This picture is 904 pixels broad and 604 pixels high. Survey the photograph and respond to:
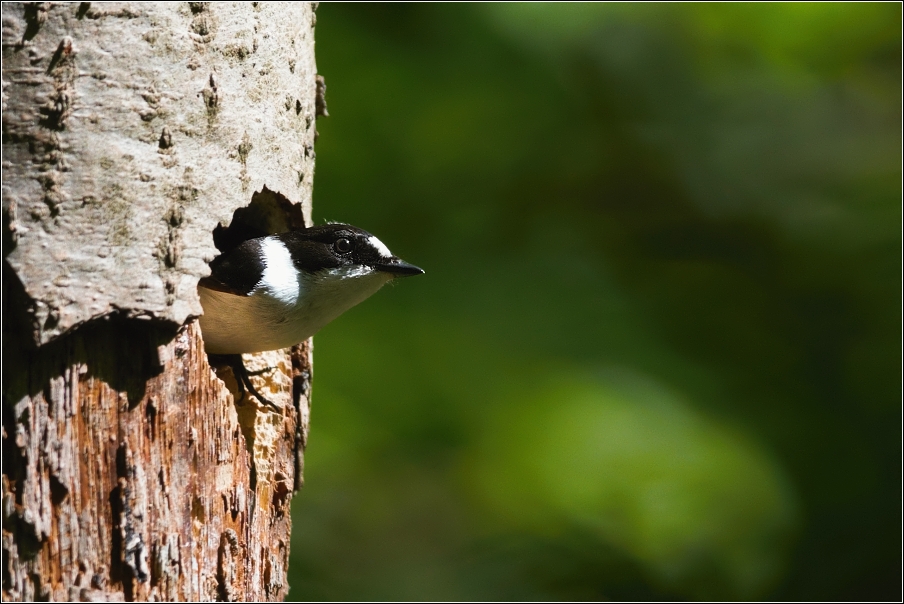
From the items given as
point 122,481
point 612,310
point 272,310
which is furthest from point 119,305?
point 612,310

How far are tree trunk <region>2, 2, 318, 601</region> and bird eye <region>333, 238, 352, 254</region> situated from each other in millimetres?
729

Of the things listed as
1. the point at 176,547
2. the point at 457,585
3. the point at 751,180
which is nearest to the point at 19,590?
the point at 176,547

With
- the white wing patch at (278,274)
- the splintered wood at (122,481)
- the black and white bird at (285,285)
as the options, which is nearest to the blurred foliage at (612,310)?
the black and white bird at (285,285)

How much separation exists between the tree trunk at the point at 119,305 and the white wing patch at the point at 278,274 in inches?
20.0

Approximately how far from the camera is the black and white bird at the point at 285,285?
304 cm

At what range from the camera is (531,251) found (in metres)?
5.10

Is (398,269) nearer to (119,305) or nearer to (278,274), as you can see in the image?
(278,274)

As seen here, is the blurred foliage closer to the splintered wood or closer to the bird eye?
the bird eye

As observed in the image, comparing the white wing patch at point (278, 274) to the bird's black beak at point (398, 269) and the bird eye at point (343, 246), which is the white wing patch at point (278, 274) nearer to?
the bird eye at point (343, 246)

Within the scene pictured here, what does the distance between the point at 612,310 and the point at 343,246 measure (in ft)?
6.97

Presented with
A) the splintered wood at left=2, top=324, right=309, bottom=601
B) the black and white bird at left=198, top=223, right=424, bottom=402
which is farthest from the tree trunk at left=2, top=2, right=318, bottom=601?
the black and white bird at left=198, top=223, right=424, bottom=402

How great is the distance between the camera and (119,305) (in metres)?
2.20

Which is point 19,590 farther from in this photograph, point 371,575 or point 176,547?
point 371,575

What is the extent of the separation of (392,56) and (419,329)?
1.47 meters
